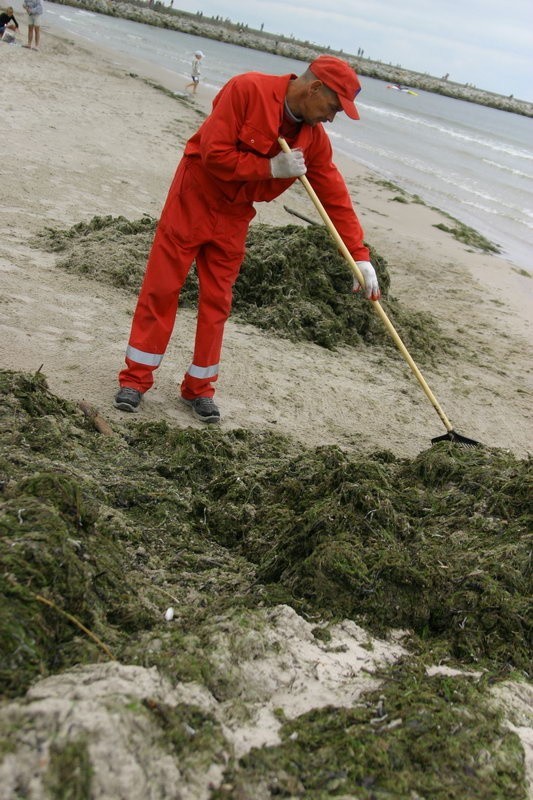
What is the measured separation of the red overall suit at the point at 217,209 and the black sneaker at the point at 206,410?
0.05 meters

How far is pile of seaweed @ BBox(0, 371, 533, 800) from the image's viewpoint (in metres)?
1.85

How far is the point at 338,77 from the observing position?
Answer: 3.78 m

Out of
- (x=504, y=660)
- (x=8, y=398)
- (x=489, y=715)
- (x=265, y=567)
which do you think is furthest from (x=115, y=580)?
(x=8, y=398)

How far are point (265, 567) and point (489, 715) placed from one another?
3.20 ft

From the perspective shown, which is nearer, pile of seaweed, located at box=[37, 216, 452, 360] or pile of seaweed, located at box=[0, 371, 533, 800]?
pile of seaweed, located at box=[0, 371, 533, 800]

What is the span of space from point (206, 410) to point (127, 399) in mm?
473

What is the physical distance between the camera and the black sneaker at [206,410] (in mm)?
4559

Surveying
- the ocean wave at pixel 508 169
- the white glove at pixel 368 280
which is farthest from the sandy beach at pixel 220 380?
the ocean wave at pixel 508 169

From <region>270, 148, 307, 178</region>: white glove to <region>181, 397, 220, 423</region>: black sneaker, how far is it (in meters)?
1.39

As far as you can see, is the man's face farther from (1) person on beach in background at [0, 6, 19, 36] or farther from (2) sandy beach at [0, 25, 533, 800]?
(1) person on beach in background at [0, 6, 19, 36]

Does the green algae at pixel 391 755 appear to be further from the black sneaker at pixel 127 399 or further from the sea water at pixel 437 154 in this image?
the sea water at pixel 437 154

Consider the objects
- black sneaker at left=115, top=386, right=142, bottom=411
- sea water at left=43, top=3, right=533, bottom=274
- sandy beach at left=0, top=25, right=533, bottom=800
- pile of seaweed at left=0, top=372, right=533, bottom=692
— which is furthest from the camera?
sea water at left=43, top=3, right=533, bottom=274

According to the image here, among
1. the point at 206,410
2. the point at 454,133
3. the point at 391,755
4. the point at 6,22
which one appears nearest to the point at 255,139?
the point at 206,410

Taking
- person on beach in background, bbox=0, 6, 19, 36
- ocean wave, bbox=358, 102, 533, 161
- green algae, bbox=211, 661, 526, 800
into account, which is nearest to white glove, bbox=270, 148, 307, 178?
green algae, bbox=211, 661, 526, 800
